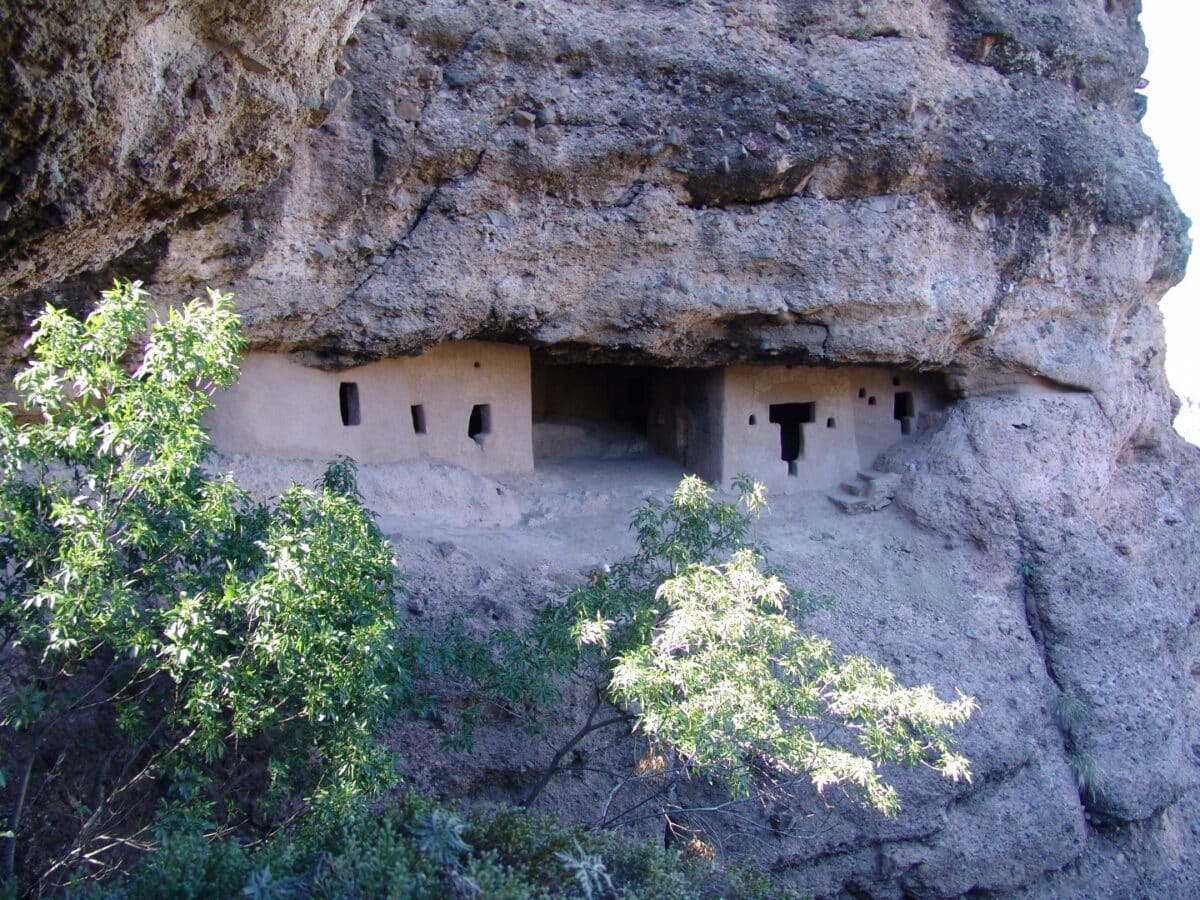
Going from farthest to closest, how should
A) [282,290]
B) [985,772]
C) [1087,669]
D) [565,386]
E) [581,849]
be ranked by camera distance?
[565,386], [1087,669], [985,772], [282,290], [581,849]

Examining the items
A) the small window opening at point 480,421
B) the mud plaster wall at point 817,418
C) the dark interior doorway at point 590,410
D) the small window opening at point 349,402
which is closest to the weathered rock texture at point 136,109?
the small window opening at point 349,402

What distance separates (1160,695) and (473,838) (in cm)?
552

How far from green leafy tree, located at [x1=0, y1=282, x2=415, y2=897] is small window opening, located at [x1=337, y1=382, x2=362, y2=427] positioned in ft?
9.14

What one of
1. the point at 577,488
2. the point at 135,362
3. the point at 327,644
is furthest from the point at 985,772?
the point at 135,362

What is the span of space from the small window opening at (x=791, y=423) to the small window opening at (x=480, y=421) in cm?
238

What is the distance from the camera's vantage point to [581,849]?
410cm

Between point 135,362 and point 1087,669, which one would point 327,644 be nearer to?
point 135,362

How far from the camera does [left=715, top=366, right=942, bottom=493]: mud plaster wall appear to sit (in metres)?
8.57

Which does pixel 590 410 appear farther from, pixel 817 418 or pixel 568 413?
pixel 817 418

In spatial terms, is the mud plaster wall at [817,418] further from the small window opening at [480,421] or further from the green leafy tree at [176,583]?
the green leafy tree at [176,583]

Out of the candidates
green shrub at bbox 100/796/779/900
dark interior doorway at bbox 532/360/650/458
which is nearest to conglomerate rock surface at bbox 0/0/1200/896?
dark interior doorway at bbox 532/360/650/458

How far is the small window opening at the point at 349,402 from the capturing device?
7414 millimetres

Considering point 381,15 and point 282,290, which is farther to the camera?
point 282,290

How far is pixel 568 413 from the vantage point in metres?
9.78
